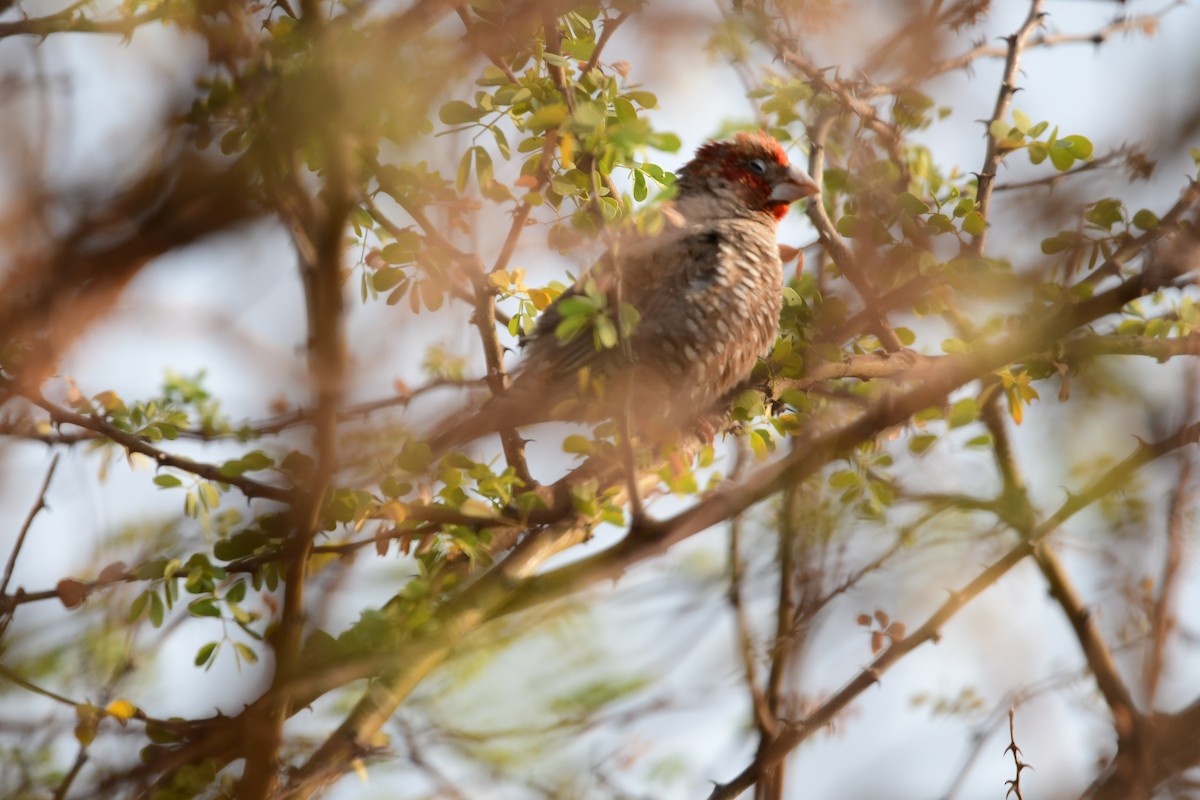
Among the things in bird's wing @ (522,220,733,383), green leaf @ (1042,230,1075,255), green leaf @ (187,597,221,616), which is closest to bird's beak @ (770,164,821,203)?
bird's wing @ (522,220,733,383)

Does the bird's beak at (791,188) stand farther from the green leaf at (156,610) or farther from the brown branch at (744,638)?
the green leaf at (156,610)

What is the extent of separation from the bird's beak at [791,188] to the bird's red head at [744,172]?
0.04 metres

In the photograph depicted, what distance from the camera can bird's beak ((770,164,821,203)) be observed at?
14.8 ft

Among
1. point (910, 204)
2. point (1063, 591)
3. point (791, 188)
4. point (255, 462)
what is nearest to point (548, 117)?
point (255, 462)

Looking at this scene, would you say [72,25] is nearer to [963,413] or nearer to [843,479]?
[843,479]


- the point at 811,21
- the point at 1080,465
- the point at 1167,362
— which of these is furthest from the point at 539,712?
the point at 1167,362

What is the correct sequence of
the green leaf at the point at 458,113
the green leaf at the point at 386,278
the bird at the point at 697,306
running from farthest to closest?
the bird at the point at 697,306 < the green leaf at the point at 386,278 < the green leaf at the point at 458,113

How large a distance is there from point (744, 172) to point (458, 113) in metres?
2.56

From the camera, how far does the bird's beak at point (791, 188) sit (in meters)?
4.50

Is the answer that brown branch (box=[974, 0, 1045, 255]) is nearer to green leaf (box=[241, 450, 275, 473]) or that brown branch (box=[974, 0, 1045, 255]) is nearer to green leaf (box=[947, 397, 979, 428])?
green leaf (box=[947, 397, 979, 428])

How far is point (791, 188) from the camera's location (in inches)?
185

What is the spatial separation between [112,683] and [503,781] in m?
1.04

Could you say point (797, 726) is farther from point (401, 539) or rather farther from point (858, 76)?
point (858, 76)

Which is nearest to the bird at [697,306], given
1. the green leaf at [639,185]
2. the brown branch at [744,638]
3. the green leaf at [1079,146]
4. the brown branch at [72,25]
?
the green leaf at [639,185]
